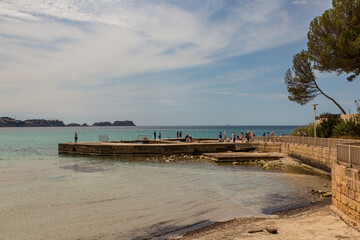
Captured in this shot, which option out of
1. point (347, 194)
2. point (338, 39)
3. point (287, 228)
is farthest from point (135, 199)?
point (338, 39)

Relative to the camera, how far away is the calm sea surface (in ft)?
34.5

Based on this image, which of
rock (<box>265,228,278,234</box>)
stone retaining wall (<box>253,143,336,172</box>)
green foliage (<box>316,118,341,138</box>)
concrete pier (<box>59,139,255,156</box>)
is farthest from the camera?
concrete pier (<box>59,139,255,156</box>)

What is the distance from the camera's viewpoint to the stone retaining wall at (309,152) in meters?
21.2

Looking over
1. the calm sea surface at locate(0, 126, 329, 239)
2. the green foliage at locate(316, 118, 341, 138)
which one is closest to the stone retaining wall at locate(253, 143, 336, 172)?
the calm sea surface at locate(0, 126, 329, 239)

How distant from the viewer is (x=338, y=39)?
2747cm

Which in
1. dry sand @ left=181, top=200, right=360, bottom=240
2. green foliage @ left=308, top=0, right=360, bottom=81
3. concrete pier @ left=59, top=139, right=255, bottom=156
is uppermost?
green foliage @ left=308, top=0, right=360, bottom=81

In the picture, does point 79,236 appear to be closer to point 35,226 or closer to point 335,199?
point 35,226

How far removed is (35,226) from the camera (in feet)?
35.3

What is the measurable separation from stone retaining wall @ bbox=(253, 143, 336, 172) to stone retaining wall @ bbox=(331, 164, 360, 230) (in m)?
8.98

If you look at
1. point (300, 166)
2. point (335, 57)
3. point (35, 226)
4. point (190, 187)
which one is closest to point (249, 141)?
point (300, 166)

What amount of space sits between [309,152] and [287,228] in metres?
17.5

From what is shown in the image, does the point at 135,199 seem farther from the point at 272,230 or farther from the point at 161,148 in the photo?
the point at 161,148

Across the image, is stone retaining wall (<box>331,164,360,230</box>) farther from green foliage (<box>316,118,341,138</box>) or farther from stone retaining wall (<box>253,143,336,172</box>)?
green foliage (<box>316,118,341,138</box>)

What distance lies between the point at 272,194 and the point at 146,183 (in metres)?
7.85
